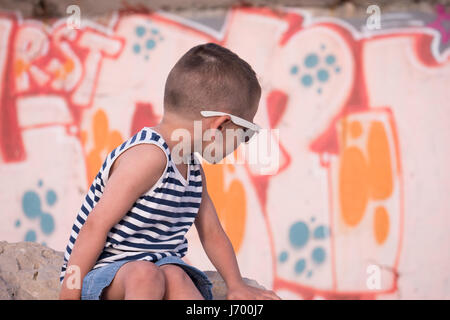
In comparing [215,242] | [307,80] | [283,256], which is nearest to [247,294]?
[215,242]

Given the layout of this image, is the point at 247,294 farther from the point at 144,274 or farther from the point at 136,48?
the point at 136,48

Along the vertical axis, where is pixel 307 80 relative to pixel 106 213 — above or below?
above

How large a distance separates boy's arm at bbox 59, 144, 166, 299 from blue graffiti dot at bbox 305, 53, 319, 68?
2808 millimetres

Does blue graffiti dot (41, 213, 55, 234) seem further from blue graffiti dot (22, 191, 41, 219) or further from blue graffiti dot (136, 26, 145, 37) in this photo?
blue graffiti dot (136, 26, 145, 37)

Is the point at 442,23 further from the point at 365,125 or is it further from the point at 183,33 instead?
the point at 183,33

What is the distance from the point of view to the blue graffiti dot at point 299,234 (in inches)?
162

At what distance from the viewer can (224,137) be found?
1.88 meters

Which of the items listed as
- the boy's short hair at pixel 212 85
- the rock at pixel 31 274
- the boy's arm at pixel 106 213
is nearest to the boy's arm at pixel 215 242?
the rock at pixel 31 274

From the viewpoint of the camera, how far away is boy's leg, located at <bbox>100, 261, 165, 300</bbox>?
1532mm

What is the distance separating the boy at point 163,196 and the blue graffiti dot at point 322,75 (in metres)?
2.42

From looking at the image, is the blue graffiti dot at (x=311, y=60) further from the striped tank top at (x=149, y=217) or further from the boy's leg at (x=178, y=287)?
the boy's leg at (x=178, y=287)

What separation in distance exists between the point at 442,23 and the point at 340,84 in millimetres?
853

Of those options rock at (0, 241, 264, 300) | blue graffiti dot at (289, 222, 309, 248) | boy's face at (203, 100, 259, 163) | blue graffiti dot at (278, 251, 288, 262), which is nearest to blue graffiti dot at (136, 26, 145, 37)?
blue graffiti dot at (289, 222, 309, 248)

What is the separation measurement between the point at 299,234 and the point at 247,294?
7.42 feet
